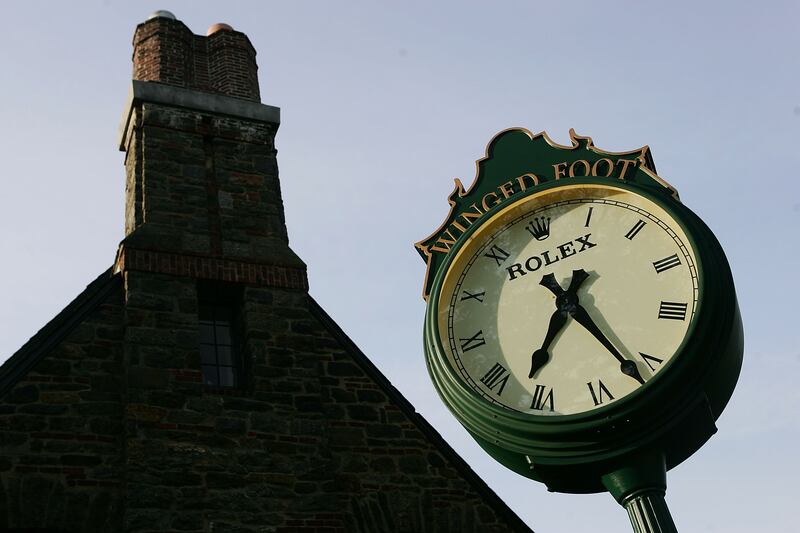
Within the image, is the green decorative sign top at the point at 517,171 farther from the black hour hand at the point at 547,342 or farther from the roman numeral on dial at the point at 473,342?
the black hour hand at the point at 547,342

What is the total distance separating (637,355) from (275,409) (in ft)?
10.5

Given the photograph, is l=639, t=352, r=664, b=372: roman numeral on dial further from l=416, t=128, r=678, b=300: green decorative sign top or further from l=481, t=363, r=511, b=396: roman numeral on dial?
l=416, t=128, r=678, b=300: green decorative sign top

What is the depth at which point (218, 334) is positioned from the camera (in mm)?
10680

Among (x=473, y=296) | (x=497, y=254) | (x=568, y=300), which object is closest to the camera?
(x=568, y=300)

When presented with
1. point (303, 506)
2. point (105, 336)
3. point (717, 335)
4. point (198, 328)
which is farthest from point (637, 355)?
point (105, 336)

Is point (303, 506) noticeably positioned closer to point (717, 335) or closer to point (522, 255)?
point (522, 255)

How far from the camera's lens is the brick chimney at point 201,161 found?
10805mm

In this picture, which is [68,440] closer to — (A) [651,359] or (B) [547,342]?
(B) [547,342]

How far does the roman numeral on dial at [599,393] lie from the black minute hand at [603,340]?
0.67 feet

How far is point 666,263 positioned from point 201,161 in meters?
4.89

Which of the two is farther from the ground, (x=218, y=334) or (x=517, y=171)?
(x=517, y=171)

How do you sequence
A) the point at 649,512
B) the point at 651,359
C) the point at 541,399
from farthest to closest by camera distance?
the point at 541,399
the point at 651,359
the point at 649,512

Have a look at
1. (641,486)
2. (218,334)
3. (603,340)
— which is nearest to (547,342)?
(603,340)

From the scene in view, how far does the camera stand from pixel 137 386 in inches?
375
